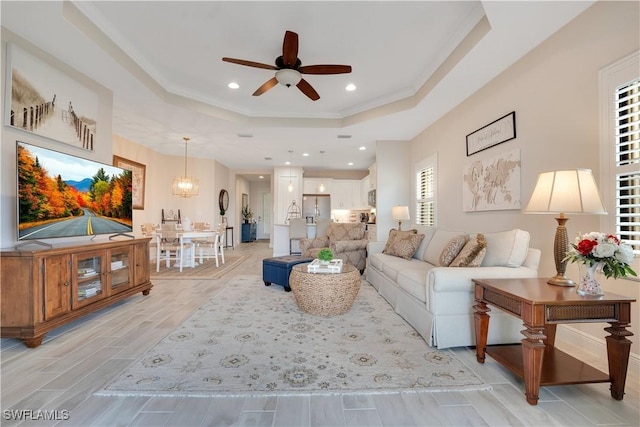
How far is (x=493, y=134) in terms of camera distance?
10.9ft

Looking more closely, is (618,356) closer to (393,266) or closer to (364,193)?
(393,266)

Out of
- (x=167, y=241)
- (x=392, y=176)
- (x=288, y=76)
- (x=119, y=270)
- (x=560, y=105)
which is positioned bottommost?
(x=119, y=270)

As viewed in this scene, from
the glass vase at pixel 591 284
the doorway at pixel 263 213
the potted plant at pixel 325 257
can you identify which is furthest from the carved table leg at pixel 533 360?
the doorway at pixel 263 213

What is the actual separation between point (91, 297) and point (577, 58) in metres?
4.97

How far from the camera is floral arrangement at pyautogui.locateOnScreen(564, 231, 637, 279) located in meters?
1.56

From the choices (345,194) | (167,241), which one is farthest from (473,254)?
(345,194)

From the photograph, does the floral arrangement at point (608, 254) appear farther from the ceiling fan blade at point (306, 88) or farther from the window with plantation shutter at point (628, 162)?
the ceiling fan blade at point (306, 88)

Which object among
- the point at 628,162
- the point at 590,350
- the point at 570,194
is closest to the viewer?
the point at 570,194

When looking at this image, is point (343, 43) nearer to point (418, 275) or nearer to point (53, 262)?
point (418, 275)

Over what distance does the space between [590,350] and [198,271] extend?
5.54m

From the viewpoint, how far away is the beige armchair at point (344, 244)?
4.86 meters

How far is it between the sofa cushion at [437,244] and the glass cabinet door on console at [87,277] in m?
3.75

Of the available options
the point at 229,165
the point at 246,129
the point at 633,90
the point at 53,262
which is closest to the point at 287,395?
the point at 53,262

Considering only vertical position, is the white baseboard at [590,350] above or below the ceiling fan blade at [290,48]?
below
